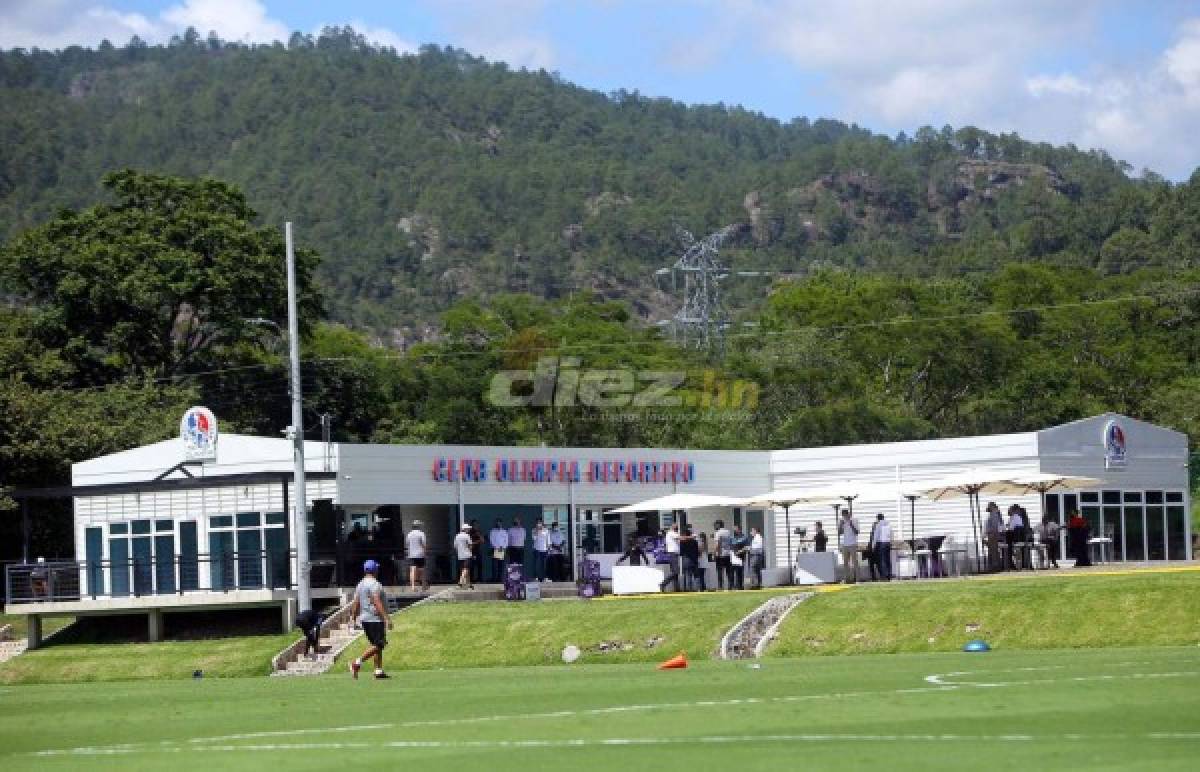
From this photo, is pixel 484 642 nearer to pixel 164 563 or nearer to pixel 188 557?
pixel 164 563

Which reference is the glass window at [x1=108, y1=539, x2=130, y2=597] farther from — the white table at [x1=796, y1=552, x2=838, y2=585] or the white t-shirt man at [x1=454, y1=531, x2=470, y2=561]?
the white table at [x1=796, y1=552, x2=838, y2=585]

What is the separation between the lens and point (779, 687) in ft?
74.4

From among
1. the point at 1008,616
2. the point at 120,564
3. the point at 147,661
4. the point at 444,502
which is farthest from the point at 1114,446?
the point at 147,661

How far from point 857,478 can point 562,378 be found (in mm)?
37102

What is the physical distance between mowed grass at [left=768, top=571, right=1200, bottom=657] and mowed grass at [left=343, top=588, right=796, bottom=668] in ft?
6.31

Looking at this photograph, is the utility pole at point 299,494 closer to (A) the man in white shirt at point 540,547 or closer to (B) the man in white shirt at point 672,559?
(A) the man in white shirt at point 540,547

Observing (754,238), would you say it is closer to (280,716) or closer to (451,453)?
(451,453)

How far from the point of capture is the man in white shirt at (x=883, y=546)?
48000 mm

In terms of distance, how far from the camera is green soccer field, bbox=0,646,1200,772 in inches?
586

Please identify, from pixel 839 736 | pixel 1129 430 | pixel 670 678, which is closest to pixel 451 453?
pixel 1129 430

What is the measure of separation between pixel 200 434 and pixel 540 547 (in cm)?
946

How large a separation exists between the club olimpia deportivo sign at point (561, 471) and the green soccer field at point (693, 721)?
23595mm

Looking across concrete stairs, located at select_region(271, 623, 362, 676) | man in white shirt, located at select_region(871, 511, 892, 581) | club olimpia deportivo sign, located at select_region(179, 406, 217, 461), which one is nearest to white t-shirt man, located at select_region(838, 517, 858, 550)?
man in white shirt, located at select_region(871, 511, 892, 581)

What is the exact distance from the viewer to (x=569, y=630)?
37.8 metres
